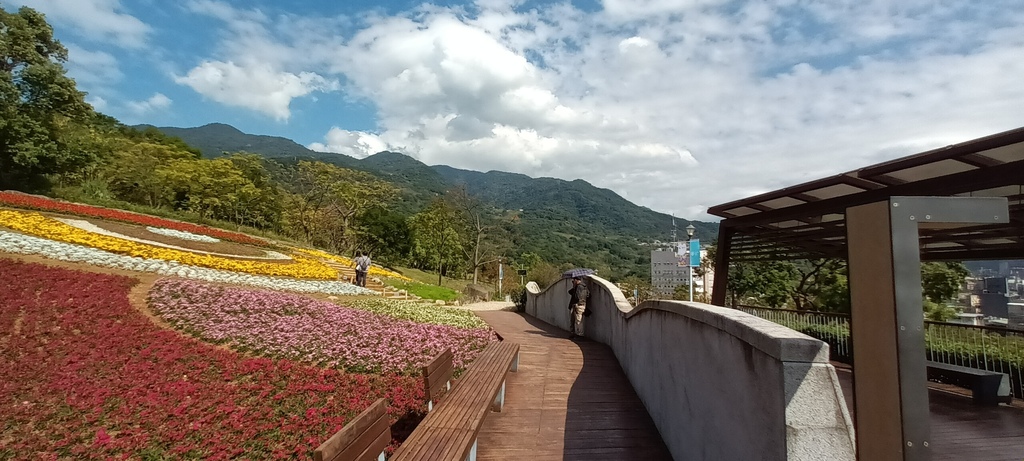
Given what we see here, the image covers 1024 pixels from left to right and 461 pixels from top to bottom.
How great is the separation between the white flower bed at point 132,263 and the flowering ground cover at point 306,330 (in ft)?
8.61

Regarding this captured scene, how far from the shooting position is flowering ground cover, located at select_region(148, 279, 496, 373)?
7441mm

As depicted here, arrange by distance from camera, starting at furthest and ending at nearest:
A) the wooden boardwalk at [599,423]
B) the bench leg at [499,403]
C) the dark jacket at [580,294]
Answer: the dark jacket at [580,294], the bench leg at [499,403], the wooden boardwalk at [599,423]

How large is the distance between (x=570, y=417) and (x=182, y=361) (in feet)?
17.6

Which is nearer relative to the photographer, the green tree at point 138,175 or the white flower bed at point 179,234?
the white flower bed at point 179,234

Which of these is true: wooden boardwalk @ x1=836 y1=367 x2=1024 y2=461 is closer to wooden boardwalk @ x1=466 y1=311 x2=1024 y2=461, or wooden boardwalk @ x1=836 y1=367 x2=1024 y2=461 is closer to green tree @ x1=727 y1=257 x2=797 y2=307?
wooden boardwalk @ x1=466 y1=311 x2=1024 y2=461

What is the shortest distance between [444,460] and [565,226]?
512 feet

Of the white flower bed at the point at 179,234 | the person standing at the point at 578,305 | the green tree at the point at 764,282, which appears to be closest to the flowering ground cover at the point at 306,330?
the person standing at the point at 578,305

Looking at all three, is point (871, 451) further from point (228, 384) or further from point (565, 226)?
point (565, 226)

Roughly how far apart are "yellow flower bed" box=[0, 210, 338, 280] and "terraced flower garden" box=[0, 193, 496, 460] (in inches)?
41.8

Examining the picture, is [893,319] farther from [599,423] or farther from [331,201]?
[331,201]

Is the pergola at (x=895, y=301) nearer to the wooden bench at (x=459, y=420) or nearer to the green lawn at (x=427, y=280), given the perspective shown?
the wooden bench at (x=459, y=420)

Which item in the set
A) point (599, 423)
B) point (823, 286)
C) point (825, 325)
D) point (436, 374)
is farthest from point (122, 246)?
point (823, 286)

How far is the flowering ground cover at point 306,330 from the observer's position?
7.44 m

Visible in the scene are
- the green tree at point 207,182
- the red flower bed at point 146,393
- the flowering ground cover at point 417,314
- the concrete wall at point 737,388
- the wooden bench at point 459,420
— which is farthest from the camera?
the green tree at point 207,182
